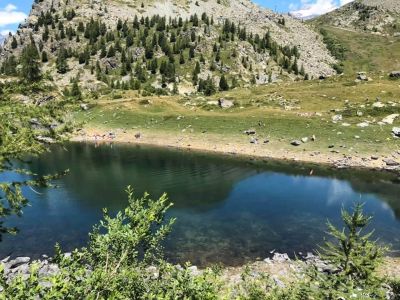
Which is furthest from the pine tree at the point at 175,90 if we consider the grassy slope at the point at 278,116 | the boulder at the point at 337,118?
the boulder at the point at 337,118

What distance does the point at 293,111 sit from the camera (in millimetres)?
95375

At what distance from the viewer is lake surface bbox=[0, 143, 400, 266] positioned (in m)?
36.0

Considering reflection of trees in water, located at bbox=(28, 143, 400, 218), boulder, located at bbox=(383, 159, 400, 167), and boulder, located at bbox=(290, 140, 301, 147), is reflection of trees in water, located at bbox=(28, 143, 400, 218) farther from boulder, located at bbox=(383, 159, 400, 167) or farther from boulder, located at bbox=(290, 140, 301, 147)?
boulder, located at bbox=(290, 140, 301, 147)

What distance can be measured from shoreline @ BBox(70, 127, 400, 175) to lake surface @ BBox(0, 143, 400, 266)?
352 centimetres

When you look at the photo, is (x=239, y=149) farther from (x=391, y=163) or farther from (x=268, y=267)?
(x=268, y=267)

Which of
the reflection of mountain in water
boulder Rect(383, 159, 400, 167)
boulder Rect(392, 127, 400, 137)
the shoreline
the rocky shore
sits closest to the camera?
the rocky shore

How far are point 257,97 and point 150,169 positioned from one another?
169ft

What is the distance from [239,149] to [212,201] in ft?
101

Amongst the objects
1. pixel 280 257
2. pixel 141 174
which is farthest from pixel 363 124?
pixel 280 257

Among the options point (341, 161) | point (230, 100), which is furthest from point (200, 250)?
point (230, 100)

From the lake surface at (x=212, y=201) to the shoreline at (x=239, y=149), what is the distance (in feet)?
11.5

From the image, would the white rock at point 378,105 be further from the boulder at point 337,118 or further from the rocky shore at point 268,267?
the rocky shore at point 268,267

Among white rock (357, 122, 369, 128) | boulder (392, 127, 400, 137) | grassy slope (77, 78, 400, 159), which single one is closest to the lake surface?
grassy slope (77, 78, 400, 159)

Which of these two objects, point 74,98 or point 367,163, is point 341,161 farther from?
point 74,98
